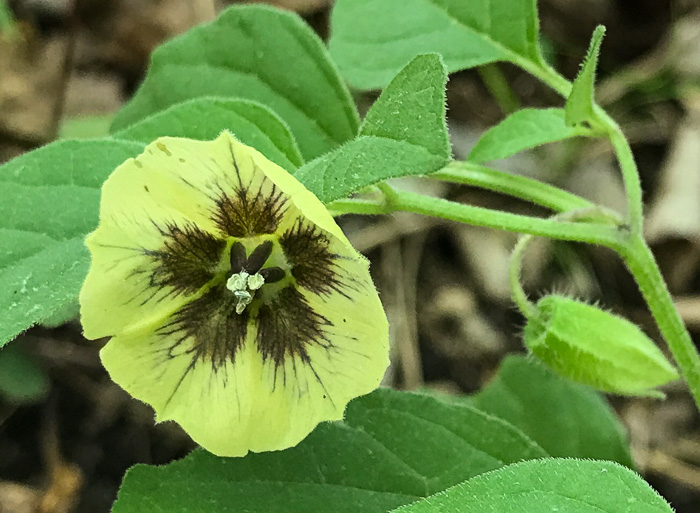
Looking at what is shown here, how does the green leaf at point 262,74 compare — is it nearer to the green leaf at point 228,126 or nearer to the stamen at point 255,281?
the green leaf at point 228,126

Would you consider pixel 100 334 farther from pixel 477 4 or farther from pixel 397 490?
pixel 477 4

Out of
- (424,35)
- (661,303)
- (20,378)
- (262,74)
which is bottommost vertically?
(20,378)

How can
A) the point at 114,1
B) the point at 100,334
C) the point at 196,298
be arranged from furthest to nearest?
1. the point at 114,1
2. the point at 196,298
3. the point at 100,334

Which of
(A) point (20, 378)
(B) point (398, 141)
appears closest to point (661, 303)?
(B) point (398, 141)

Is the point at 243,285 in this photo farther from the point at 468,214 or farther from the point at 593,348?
the point at 593,348

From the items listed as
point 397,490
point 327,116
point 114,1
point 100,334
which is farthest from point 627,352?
point 114,1

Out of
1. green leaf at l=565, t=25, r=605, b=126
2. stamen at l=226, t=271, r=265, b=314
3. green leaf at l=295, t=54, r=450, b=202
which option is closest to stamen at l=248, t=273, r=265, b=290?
stamen at l=226, t=271, r=265, b=314
